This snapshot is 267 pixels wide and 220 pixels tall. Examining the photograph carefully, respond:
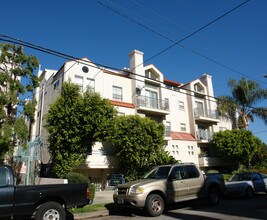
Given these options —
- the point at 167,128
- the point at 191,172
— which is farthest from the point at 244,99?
the point at 191,172

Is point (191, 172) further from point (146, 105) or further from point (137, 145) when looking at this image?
point (146, 105)

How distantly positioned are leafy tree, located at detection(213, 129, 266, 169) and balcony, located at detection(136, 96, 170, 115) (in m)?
6.70

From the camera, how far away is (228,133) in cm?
2912

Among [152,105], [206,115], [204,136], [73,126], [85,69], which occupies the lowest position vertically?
[73,126]

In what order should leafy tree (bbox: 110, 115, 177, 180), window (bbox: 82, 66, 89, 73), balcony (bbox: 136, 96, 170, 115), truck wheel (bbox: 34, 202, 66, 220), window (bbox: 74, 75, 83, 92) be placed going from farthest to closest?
balcony (bbox: 136, 96, 170, 115)
window (bbox: 82, 66, 89, 73)
window (bbox: 74, 75, 83, 92)
leafy tree (bbox: 110, 115, 177, 180)
truck wheel (bbox: 34, 202, 66, 220)

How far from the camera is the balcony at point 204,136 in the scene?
29.6 m

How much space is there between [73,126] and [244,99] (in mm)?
20572

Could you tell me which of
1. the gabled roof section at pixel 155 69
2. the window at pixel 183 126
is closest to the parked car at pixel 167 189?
the gabled roof section at pixel 155 69

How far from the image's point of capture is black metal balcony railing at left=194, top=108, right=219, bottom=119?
30.6m

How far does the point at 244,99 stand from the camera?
30.7 m

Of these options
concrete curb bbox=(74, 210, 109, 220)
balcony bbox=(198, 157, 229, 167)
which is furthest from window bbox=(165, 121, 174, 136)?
concrete curb bbox=(74, 210, 109, 220)

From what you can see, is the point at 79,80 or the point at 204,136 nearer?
the point at 79,80

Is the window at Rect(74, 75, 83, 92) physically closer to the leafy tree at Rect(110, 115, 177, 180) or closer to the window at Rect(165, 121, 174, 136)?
the leafy tree at Rect(110, 115, 177, 180)

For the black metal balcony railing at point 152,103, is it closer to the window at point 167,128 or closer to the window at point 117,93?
the window at point 167,128
